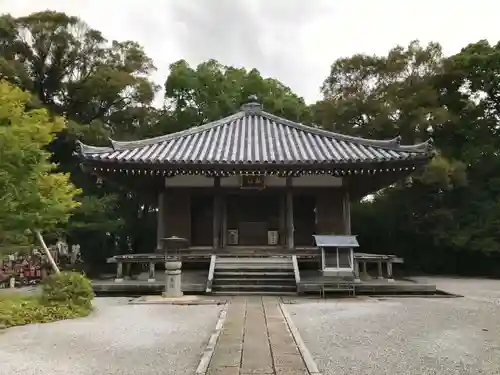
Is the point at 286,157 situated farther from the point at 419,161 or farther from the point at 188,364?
the point at 188,364

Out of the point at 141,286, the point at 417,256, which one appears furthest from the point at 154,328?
the point at 417,256

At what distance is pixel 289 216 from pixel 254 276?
9.16 feet

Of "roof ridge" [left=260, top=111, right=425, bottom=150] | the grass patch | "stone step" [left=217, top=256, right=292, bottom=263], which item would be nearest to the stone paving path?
the grass patch

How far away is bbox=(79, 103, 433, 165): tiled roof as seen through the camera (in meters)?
13.2

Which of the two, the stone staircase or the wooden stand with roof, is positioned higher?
the wooden stand with roof

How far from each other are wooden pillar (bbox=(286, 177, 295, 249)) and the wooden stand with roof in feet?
0.10

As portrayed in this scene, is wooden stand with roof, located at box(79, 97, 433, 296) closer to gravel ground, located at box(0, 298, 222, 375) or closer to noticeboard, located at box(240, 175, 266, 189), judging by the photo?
noticeboard, located at box(240, 175, 266, 189)

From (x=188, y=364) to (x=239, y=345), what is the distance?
2.87 feet

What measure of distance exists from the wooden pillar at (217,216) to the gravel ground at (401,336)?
16.4 ft

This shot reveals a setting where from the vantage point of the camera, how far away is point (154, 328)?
7020mm

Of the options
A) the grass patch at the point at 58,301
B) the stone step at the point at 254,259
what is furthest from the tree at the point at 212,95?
the grass patch at the point at 58,301

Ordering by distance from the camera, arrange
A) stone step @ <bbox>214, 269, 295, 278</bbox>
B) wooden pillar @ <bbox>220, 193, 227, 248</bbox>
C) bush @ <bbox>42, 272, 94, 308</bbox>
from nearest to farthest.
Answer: bush @ <bbox>42, 272, 94, 308</bbox> → stone step @ <bbox>214, 269, 295, 278</bbox> → wooden pillar @ <bbox>220, 193, 227, 248</bbox>

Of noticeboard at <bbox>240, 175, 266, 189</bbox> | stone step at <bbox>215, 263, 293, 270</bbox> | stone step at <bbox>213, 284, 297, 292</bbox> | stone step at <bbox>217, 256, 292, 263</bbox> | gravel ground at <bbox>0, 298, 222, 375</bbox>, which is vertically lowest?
gravel ground at <bbox>0, 298, 222, 375</bbox>

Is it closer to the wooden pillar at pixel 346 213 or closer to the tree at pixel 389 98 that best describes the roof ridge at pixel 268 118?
the wooden pillar at pixel 346 213
